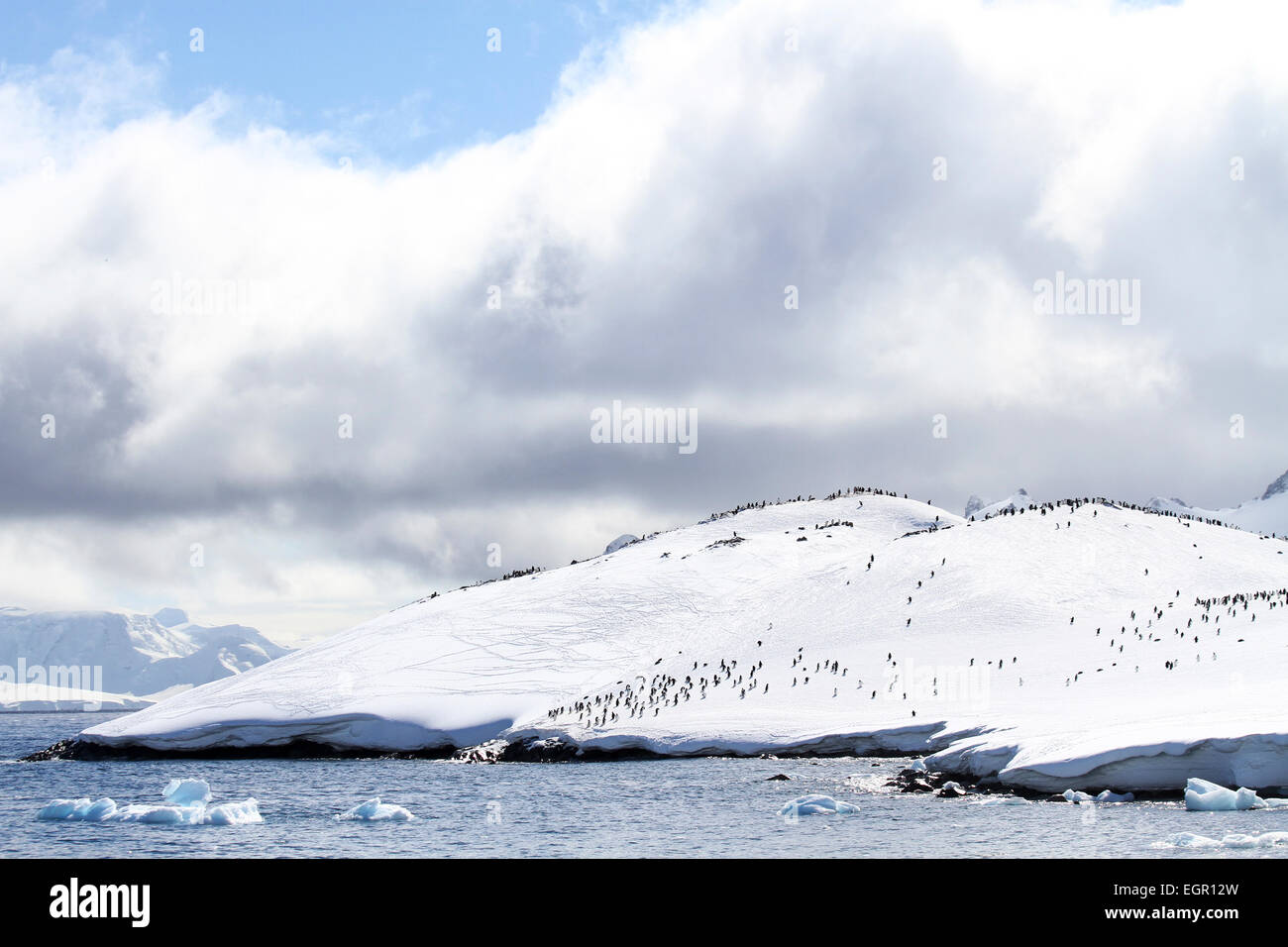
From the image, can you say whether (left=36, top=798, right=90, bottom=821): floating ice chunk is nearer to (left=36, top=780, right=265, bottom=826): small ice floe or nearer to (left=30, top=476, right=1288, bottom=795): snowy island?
(left=36, top=780, right=265, bottom=826): small ice floe

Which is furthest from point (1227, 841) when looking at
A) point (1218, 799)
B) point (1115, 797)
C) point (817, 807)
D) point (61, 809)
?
point (61, 809)

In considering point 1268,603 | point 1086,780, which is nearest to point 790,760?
point 1086,780

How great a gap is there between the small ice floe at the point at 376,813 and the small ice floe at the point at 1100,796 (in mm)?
26909

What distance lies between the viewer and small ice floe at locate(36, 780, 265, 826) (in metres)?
48.7

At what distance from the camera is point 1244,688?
202ft

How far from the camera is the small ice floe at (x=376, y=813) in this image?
49.2m

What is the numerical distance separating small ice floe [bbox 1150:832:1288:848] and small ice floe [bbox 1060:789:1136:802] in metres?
11.1

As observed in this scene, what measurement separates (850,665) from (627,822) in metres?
46.1

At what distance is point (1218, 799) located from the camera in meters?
43.8

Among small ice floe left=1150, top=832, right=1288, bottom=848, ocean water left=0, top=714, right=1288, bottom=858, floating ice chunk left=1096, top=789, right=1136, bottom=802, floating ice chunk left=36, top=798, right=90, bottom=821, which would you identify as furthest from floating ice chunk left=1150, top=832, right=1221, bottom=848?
floating ice chunk left=36, top=798, right=90, bottom=821

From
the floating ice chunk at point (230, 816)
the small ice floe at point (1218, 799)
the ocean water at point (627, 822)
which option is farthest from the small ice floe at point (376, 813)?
Result: the small ice floe at point (1218, 799)

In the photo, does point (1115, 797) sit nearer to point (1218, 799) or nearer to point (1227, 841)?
point (1218, 799)
